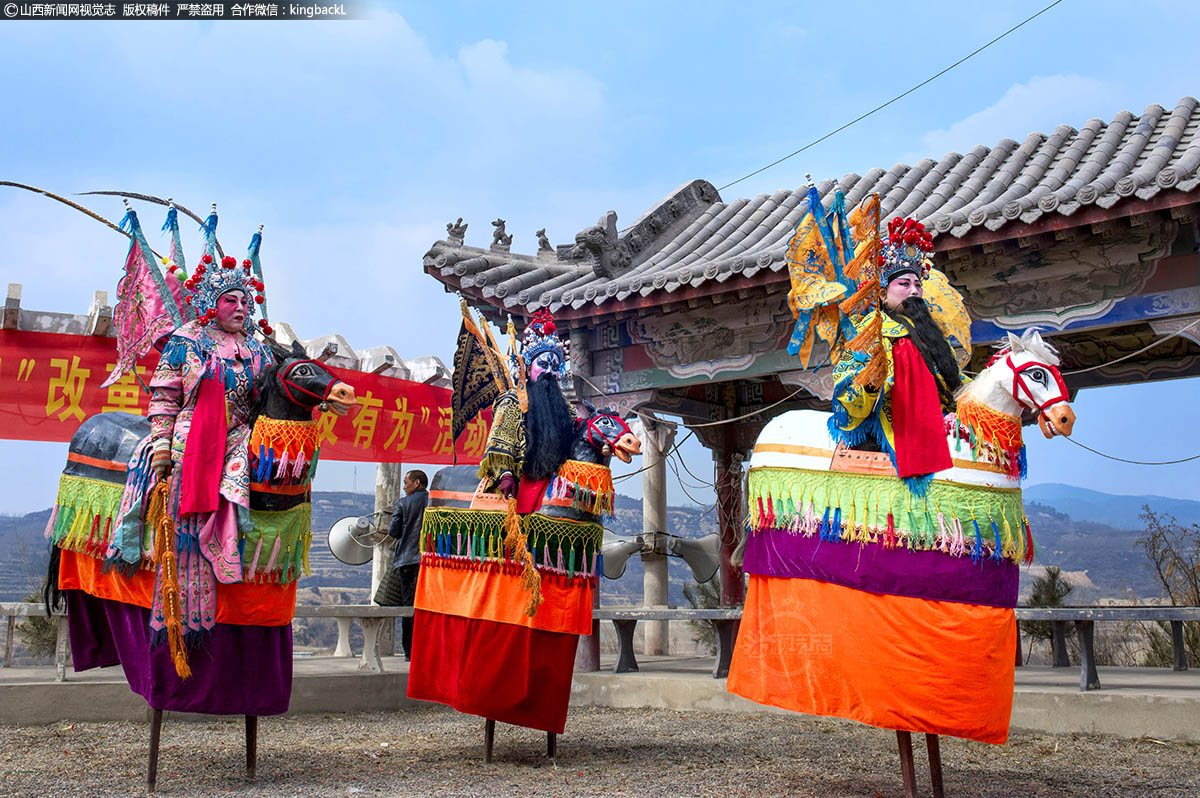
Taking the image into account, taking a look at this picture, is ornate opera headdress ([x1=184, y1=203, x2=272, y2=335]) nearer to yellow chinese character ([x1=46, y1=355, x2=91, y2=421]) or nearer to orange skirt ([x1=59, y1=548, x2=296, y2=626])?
orange skirt ([x1=59, y1=548, x2=296, y2=626])

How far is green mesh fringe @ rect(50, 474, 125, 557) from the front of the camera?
4383mm

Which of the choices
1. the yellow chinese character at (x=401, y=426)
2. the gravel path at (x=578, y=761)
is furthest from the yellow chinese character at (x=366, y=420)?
the gravel path at (x=578, y=761)

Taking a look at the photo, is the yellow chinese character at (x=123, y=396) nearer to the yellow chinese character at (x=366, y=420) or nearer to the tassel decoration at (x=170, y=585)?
the yellow chinese character at (x=366, y=420)

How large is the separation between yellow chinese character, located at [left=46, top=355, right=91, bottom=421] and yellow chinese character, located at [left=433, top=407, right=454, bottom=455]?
3047 mm

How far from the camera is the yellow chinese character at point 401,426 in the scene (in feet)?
30.1

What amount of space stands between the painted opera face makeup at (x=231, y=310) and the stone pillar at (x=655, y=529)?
547 centimetres

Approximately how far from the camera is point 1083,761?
4719 mm

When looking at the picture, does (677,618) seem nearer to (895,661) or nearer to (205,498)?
(895,661)

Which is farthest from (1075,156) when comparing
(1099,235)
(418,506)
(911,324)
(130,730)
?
(130,730)

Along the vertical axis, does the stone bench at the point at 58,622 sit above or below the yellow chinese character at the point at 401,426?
below

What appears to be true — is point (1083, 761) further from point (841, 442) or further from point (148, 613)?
point (148, 613)

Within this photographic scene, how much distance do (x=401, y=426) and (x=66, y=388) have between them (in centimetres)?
276

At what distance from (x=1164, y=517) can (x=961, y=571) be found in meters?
8.13

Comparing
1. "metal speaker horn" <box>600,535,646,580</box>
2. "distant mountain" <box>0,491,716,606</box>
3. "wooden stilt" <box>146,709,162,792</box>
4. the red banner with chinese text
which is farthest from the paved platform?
"distant mountain" <box>0,491,716,606</box>
